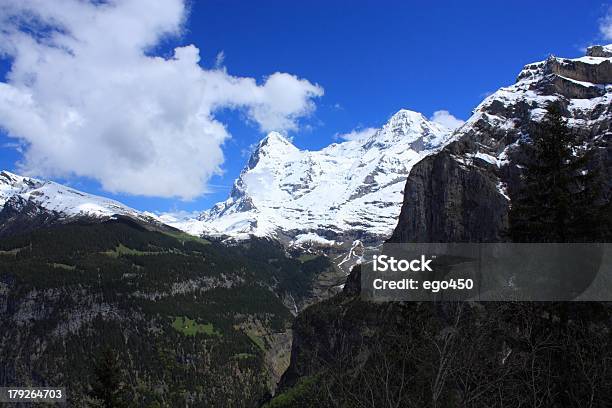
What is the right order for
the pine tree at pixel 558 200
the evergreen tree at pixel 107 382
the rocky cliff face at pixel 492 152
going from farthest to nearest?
the rocky cliff face at pixel 492 152
the evergreen tree at pixel 107 382
the pine tree at pixel 558 200

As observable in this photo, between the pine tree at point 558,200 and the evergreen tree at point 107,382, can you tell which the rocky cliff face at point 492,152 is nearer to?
the evergreen tree at point 107,382

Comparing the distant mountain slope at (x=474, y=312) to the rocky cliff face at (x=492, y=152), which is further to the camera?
the rocky cliff face at (x=492, y=152)

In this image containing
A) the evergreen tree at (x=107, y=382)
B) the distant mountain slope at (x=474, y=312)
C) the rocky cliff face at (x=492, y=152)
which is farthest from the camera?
the rocky cliff face at (x=492, y=152)

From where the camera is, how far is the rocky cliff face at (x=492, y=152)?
153125 millimetres

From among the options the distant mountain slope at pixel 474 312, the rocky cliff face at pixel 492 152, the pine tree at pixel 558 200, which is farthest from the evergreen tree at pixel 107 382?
the rocky cliff face at pixel 492 152

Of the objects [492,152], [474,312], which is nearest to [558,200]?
[474,312]

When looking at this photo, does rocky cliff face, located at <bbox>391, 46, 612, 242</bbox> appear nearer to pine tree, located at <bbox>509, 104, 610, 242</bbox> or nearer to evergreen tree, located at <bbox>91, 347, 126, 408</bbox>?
evergreen tree, located at <bbox>91, 347, 126, 408</bbox>

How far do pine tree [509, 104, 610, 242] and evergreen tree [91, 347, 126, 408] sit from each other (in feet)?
127

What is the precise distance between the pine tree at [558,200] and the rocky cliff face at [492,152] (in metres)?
123

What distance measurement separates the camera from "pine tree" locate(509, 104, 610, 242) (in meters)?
24.8

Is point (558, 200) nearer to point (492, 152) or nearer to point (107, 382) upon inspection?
point (107, 382)

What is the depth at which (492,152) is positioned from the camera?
167375 millimetres

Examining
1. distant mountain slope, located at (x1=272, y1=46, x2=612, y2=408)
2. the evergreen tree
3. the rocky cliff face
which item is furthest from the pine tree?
the rocky cliff face

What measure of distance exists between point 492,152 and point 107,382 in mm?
146855
